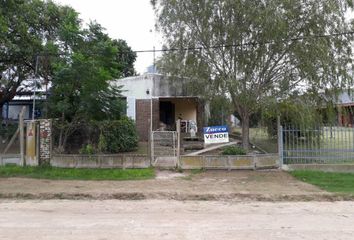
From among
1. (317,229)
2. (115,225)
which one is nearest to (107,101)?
(115,225)

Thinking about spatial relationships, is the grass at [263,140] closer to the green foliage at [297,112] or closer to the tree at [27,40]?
the green foliage at [297,112]

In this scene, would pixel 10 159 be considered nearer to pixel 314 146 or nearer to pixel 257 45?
pixel 257 45

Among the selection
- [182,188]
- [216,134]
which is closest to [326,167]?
[216,134]

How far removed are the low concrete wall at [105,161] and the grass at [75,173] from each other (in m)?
0.35

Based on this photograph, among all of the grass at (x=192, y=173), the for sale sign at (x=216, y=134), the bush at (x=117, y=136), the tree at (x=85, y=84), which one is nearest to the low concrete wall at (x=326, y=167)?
the for sale sign at (x=216, y=134)

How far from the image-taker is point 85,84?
18.1 meters

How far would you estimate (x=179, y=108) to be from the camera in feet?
101

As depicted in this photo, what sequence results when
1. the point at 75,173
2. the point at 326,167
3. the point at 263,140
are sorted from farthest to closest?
the point at 263,140
the point at 326,167
the point at 75,173

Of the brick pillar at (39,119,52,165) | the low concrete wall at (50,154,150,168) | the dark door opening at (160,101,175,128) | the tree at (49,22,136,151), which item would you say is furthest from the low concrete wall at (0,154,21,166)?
the dark door opening at (160,101,175,128)

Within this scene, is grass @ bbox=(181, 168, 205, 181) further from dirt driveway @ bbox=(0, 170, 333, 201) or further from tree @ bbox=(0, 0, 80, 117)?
tree @ bbox=(0, 0, 80, 117)

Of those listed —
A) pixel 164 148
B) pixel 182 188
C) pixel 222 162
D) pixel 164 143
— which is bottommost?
pixel 182 188

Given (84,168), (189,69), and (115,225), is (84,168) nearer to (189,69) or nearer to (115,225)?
(189,69)

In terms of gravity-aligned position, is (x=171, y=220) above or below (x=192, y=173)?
below

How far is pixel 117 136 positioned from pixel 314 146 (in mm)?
8008
